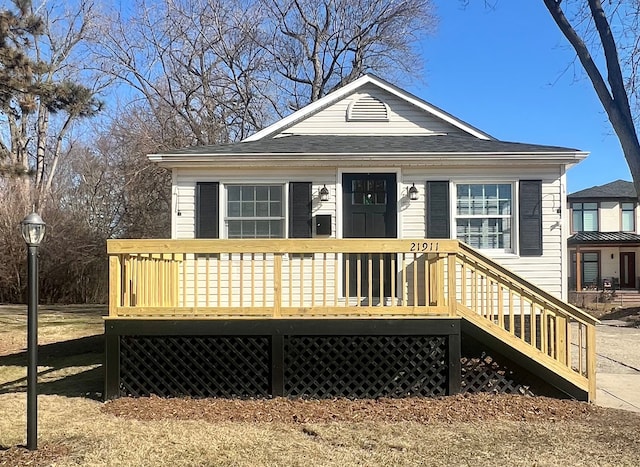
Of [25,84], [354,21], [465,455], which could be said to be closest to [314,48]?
[354,21]

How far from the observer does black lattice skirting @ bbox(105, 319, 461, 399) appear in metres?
5.94

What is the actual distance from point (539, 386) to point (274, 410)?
2.90m

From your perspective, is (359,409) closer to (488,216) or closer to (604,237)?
(488,216)

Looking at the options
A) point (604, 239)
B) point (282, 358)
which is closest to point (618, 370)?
point (282, 358)

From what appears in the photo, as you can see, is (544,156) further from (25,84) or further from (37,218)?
(25,84)

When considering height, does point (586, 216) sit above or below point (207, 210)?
above

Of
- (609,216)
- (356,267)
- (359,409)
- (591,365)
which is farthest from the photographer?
(609,216)

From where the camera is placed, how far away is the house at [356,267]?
5.95 meters

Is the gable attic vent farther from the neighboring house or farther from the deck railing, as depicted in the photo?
the neighboring house

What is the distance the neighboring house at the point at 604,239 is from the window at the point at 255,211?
25689 millimetres

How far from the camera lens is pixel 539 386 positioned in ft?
19.6

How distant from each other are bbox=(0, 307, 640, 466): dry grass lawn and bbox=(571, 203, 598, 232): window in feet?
97.2

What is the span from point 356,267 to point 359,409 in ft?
9.76

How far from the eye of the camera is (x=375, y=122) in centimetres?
1045
